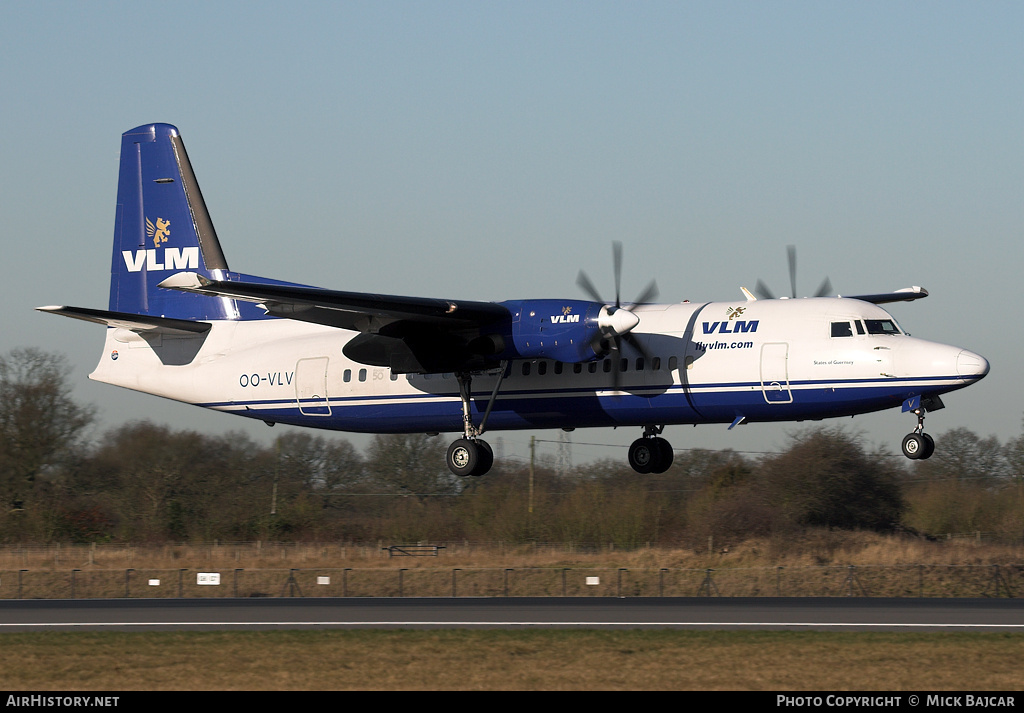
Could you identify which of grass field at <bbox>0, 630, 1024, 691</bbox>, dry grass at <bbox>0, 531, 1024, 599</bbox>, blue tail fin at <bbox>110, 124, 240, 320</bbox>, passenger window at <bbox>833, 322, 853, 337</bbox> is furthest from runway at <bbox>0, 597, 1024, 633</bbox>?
blue tail fin at <bbox>110, 124, 240, 320</bbox>

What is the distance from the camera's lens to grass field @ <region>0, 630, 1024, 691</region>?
16844 mm

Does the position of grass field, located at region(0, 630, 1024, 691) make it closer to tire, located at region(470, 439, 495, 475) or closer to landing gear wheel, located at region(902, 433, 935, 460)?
landing gear wheel, located at region(902, 433, 935, 460)

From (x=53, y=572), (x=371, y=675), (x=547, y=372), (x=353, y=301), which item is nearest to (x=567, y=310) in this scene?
(x=547, y=372)

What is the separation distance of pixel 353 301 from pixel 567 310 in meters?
4.40

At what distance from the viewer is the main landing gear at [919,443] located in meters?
24.3

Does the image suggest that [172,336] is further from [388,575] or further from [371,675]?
[371,675]

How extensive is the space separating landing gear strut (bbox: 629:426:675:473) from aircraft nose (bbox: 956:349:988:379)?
24.2 ft

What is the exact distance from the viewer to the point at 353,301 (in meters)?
25.3

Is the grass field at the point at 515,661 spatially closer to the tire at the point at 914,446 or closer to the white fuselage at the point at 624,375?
the tire at the point at 914,446

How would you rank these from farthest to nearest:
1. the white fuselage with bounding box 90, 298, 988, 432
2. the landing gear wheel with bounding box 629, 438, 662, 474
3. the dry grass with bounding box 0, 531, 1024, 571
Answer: the dry grass with bounding box 0, 531, 1024, 571 < the landing gear wheel with bounding box 629, 438, 662, 474 < the white fuselage with bounding box 90, 298, 988, 432

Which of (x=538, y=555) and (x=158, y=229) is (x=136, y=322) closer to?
(x=158, y=229)

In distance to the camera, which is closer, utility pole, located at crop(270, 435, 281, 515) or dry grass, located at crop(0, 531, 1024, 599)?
dry grass, located at crop(0, 531, 1024, 599)

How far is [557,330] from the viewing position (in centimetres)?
2617
